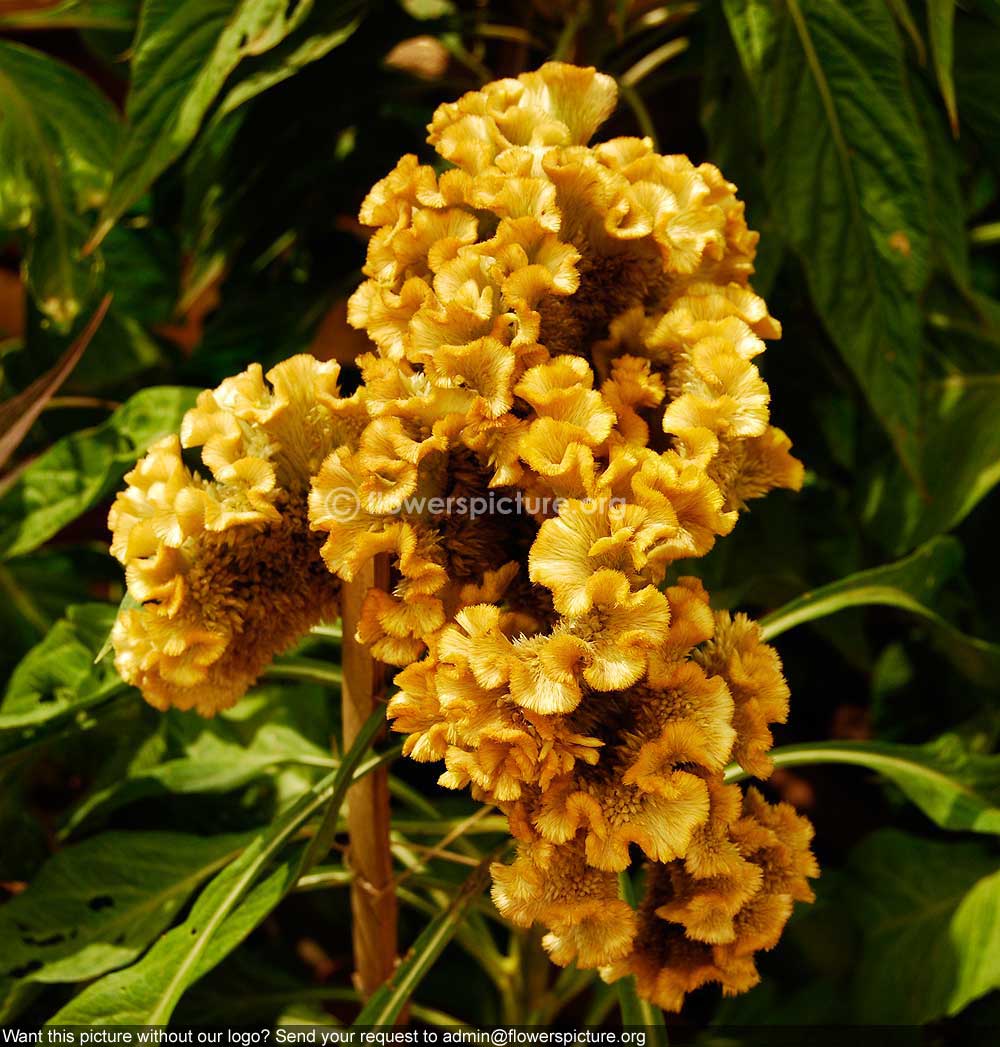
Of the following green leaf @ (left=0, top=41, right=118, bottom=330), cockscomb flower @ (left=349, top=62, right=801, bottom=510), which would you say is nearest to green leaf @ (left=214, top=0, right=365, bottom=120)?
green leaf @ (left=0, top=41, right=118, bottom=330)

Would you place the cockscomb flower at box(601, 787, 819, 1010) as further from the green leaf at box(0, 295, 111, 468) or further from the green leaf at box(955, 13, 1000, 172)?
the green leaf at box(955, 13, 1000, 172)

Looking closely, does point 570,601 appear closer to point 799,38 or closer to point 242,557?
point 242,557

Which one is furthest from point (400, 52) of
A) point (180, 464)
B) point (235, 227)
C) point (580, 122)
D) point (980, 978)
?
point (980, 978)

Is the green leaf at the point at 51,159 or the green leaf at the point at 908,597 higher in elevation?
the green leaf at the point at 51,159

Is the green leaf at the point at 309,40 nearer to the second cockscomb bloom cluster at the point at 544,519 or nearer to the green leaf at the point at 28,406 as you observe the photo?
the green leaf at the point at 28,406

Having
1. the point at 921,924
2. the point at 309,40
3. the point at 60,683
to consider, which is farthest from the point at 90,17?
the point at 921,924

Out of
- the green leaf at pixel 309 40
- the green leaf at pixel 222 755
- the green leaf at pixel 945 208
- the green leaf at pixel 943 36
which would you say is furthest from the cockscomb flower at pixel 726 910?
the green leaf at pixel 309 40

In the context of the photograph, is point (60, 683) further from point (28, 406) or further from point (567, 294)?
point (567, 294)
